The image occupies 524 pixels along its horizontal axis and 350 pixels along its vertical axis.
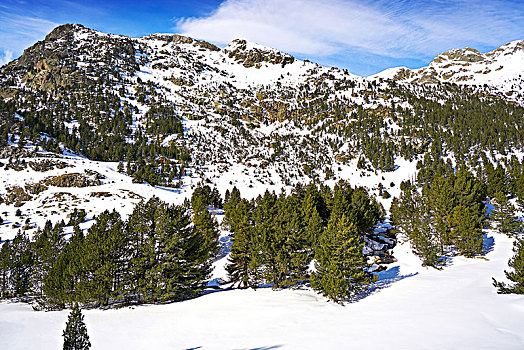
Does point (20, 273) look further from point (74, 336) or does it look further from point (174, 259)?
point (74, 336)

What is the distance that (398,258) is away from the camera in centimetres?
4353

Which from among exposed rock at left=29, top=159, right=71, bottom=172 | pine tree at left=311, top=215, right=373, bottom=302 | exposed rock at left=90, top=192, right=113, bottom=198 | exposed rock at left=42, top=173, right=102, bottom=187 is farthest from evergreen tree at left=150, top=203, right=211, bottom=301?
exposed rock at left=29, top=159, right=71, bottom=172

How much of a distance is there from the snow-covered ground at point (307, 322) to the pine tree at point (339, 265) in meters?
1.30

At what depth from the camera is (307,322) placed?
56.0 ft

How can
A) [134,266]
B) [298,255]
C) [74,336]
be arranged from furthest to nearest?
[298,255] < [134,266] < [74,336]

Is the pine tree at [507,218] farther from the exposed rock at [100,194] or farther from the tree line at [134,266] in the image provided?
the exposed rock at [100,194]

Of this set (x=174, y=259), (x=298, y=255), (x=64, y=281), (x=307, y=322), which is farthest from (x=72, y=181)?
(x=307, y=322)

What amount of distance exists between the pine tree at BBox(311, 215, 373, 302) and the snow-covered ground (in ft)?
4.27

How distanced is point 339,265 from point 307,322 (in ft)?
27.2

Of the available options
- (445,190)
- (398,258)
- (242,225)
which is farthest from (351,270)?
(445,190)

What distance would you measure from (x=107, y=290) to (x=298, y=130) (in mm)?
163909

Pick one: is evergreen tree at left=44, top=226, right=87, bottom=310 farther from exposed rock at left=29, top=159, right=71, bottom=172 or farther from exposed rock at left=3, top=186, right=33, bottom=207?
exposed rock at left=29, top=159, right=71, bottom=172

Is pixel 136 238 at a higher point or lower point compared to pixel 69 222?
lower

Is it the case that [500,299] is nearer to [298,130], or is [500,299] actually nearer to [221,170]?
[221,170]
